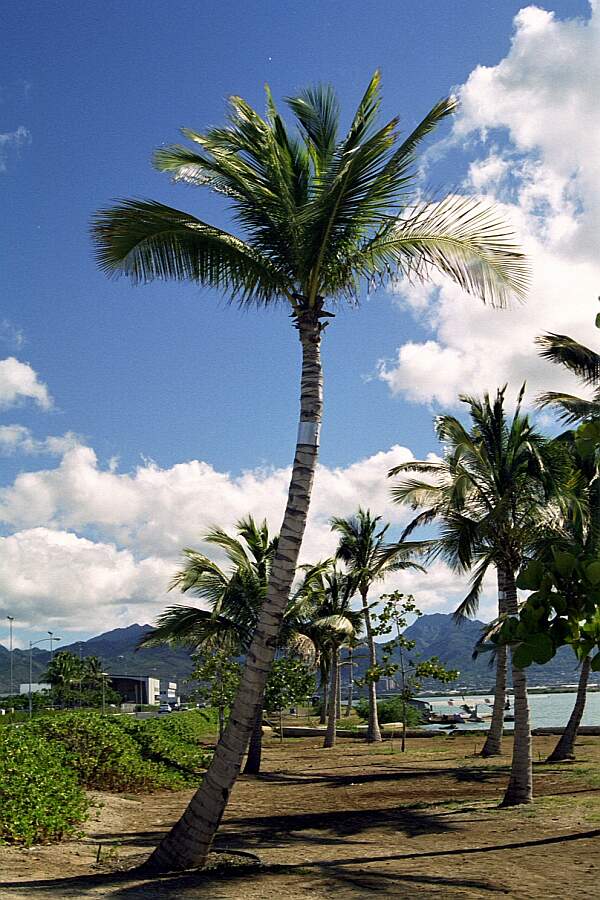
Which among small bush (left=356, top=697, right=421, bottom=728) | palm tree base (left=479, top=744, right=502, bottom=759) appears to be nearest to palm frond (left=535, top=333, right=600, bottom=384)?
palm tree base (left=479, top=744, right=502, bottom=759)

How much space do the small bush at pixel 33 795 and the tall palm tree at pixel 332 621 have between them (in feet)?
39.6

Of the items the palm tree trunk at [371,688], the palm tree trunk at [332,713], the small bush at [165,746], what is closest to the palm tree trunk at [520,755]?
the small bush at [165,746]

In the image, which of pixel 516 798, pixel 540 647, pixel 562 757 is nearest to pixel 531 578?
pixel 540 647

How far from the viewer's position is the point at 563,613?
79.3 inches

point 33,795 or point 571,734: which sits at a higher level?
point 33,795

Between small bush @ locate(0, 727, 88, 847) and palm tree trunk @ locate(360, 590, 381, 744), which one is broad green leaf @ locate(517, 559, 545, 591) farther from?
palm tree trunk @ locate(360, 590, 381, 744)

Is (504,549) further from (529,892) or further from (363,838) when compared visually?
(529,892)

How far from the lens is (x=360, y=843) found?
1110 cm

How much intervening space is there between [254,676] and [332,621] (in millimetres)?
17858

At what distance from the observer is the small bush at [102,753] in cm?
1491

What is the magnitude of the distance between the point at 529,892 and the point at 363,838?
152 inches

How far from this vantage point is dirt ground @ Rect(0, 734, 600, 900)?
8086 mm

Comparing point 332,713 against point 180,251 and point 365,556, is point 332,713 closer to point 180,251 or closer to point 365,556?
point 365,556

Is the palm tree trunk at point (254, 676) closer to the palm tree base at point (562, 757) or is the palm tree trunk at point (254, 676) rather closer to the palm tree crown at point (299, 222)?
the palm tree crown at point (299, 222)
